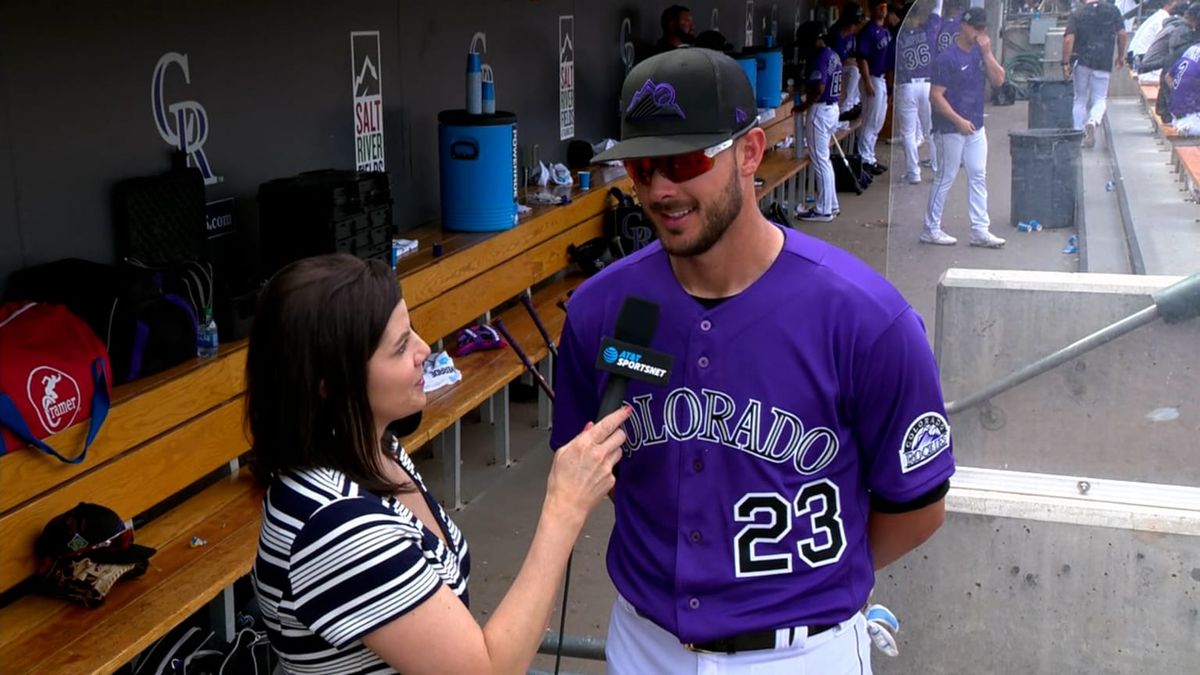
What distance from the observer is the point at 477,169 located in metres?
6.20

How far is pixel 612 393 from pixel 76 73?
2739 mm

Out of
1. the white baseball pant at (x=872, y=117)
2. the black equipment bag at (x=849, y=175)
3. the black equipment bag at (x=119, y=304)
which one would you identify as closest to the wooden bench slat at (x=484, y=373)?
the black equipment bag at (x=119, y=304)

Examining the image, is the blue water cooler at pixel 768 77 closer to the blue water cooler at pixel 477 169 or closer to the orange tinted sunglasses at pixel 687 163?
the blue water cooler at pixel 477 169

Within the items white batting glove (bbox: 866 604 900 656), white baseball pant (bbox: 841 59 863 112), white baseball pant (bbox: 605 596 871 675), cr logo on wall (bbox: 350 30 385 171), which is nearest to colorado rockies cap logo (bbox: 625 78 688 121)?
white baseball pant (bbox: 605 596 871 675)

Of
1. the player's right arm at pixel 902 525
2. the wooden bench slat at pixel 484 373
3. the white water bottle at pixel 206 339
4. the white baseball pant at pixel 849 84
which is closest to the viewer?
the player's right arm at pixel 902 525

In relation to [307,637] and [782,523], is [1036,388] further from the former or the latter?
[307,637]

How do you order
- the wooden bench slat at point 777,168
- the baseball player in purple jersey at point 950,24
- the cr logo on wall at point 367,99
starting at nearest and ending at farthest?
1. the baseball player in purple jersey at point 950,24
2. the cr logo on wall at point 367,99
3. the wooden bench slat at point 777,168

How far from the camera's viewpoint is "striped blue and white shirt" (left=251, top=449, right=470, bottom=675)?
169 cm

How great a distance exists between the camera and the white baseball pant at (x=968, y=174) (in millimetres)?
3729

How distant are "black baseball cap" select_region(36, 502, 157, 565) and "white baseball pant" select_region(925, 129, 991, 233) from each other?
93.9 inches

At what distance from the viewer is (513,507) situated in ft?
18.5

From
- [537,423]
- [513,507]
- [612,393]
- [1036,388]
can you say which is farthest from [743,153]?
[537,423]

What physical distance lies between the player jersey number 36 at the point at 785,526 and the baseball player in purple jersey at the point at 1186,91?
2.19 meters

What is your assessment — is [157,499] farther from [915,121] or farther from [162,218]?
[915,121]
